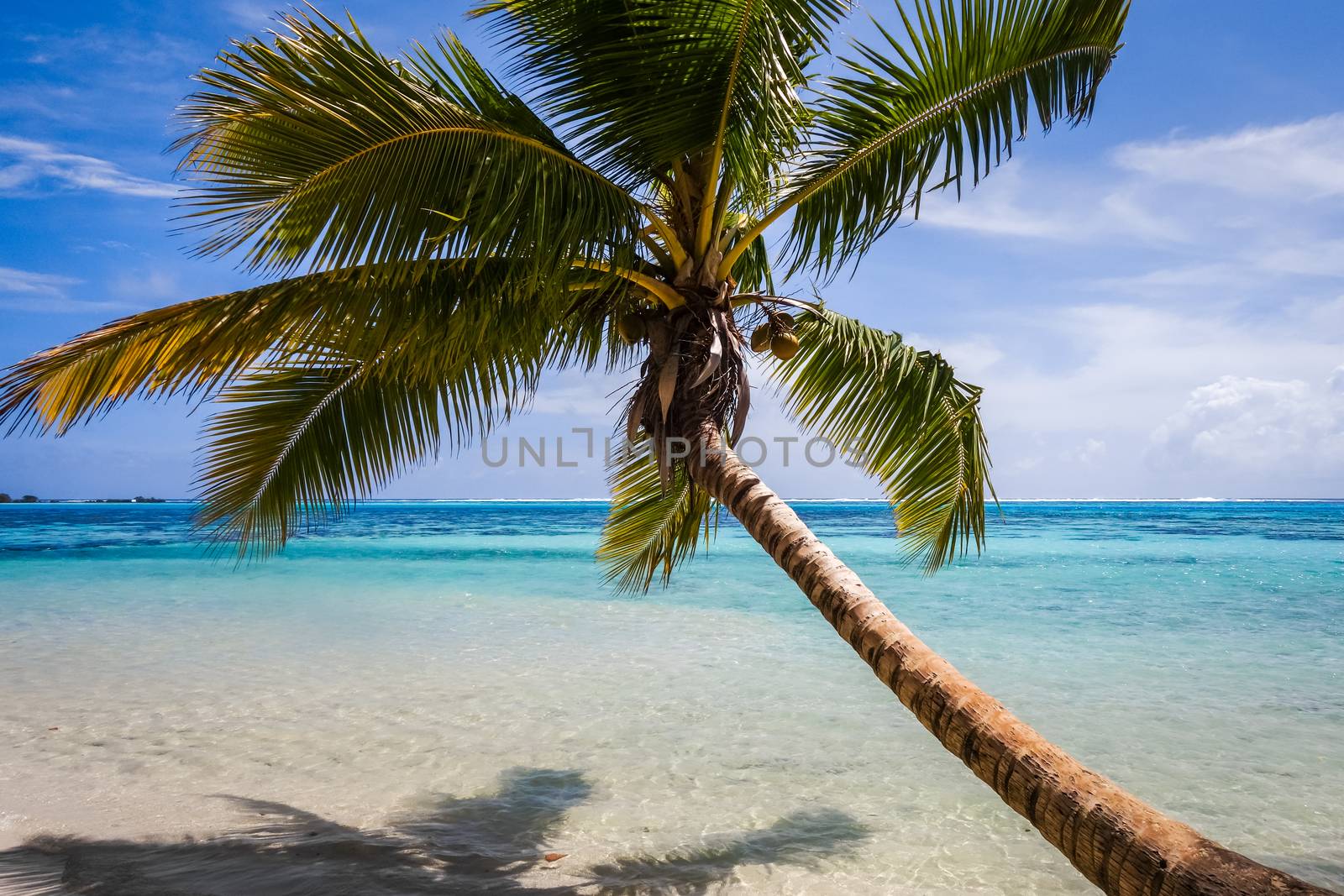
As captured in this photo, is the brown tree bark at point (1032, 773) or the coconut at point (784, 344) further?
the coconut at point (784, 344)

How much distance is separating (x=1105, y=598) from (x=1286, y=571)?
8.23 m

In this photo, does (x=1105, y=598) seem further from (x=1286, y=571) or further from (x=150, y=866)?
(x=150, y=866)

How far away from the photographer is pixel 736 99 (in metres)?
3.77

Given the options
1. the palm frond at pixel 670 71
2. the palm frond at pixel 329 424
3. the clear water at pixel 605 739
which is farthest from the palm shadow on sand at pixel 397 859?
the palm frond at pixel 670 71

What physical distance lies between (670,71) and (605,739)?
16.5 ft

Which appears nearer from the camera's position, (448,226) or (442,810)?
(448,226)

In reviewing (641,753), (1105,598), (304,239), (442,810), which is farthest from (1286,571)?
(304,239)

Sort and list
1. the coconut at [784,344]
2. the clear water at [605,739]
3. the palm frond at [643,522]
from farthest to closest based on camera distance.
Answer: the palm frond at [643,522] < the coconut at [784,344] < the clear water at [605,739]

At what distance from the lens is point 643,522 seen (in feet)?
20.6

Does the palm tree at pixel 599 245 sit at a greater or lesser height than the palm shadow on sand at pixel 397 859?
greater

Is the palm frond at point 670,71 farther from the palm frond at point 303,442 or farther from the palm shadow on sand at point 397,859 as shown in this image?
the palm shadow on sand at point 397,859

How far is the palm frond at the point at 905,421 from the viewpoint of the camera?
5.10m

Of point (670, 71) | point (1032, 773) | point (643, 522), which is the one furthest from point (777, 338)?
point (1032, 773)

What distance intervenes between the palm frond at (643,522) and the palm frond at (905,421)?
1290 mm
